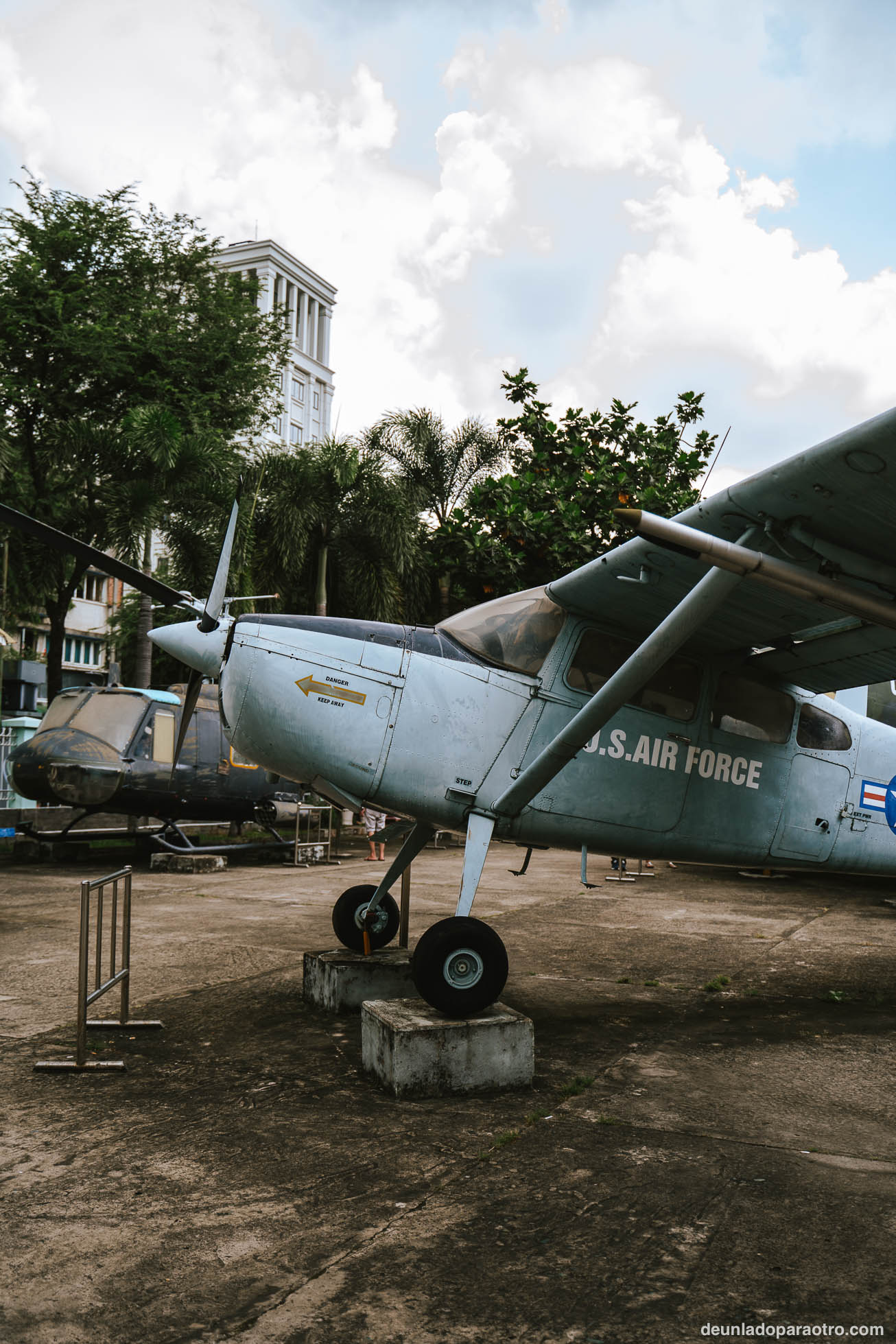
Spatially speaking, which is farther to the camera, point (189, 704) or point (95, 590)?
point (95, 590)

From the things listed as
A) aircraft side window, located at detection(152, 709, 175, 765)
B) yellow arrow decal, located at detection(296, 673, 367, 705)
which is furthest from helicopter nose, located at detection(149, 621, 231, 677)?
aircraft side window, located at detection(152, 709, 175, 765)

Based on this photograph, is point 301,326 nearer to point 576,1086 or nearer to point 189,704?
point 189,704

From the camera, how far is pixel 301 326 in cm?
9325

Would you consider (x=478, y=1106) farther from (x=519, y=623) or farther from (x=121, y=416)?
(x=121, y=416)

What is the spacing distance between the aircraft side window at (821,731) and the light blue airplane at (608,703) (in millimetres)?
19

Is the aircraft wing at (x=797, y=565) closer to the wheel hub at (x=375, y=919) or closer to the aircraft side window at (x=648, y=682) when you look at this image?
the aircraft side window at (x=648, y=682)

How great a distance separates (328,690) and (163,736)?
11.1 meters

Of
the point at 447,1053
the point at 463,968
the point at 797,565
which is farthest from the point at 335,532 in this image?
the point at 447,1053

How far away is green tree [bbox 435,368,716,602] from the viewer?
22328 mm

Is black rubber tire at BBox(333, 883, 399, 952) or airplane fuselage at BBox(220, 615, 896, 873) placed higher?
airplane fuselage at BBox(220, 615, 896, 873)

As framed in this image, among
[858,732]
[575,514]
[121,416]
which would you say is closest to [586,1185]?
[858,732]

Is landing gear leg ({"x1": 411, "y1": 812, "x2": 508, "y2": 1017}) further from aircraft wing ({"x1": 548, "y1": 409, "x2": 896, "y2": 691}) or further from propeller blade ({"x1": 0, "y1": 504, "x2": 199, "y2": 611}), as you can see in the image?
propeller blade ({"x1": 0, "y1": 504, "x2": 199, "y2": 611})

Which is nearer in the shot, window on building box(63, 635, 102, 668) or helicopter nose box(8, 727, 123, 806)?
helicopter nose box(8, 727, 123, 806)

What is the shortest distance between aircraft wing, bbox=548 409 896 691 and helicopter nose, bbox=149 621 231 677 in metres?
2.23
